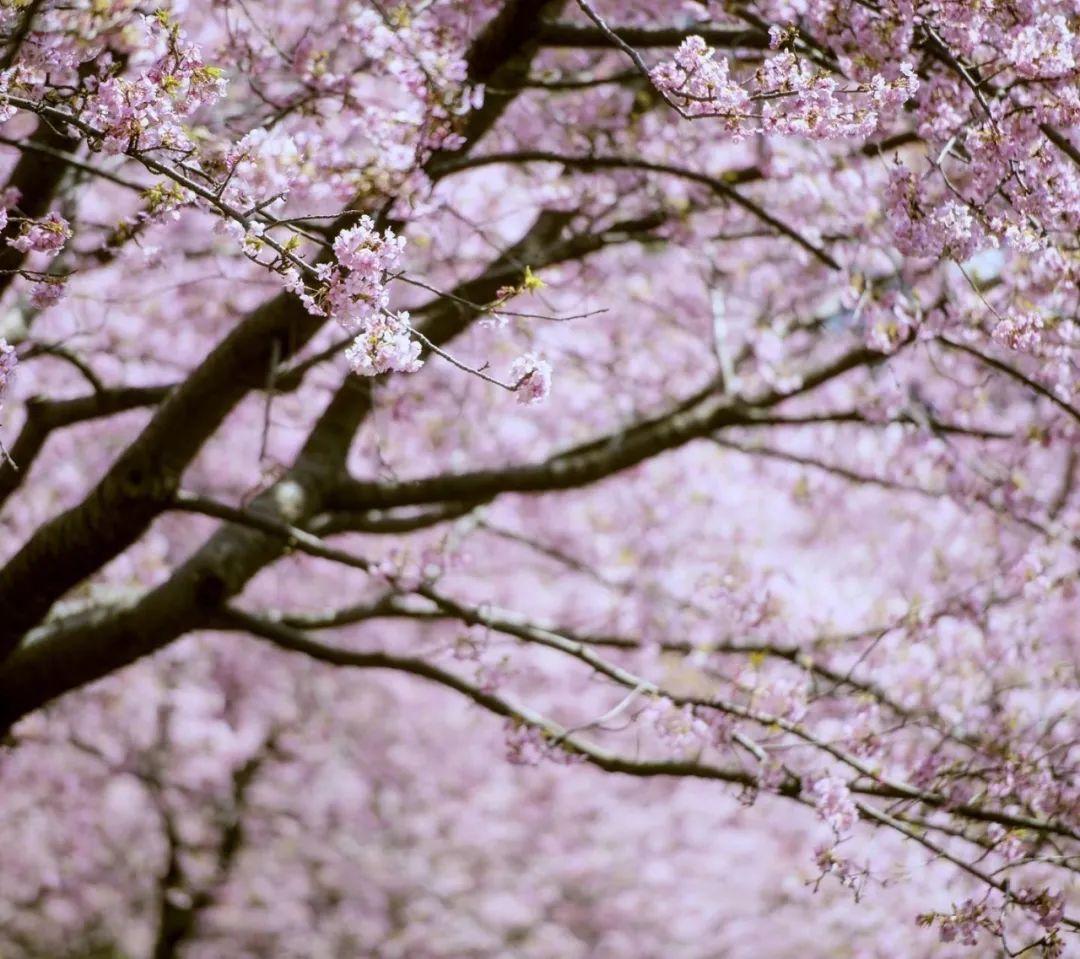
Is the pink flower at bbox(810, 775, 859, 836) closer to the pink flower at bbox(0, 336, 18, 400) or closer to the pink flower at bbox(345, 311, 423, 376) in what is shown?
the pink flower at bbox(345, 311, 423, 376)

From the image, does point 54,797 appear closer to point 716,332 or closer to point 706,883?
point 706,883

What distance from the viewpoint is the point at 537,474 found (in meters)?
4.88

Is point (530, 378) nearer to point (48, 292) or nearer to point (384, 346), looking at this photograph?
point (384, 346)

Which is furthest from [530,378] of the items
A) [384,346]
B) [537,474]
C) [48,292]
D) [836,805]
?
[537,474]

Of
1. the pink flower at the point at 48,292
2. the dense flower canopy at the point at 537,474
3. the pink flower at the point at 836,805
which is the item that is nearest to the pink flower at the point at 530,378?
the dense flower canopy at the point at 537,474

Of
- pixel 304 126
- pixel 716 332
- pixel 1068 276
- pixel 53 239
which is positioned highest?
pixel 304 126

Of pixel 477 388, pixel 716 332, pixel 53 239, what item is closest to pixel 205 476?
pixel 477 388

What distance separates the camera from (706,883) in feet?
40.7

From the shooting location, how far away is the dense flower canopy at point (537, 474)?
324 centimetres

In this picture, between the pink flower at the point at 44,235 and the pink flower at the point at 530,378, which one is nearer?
the pink flower at the point at 530,378

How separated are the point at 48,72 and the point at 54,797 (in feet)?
33.8

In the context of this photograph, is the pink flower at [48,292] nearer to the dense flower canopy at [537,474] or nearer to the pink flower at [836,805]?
the dense flower canopy at [537,474]

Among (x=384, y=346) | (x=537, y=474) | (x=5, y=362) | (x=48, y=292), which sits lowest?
(x=384, y=346)

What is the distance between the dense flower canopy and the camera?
3236 millimetres
